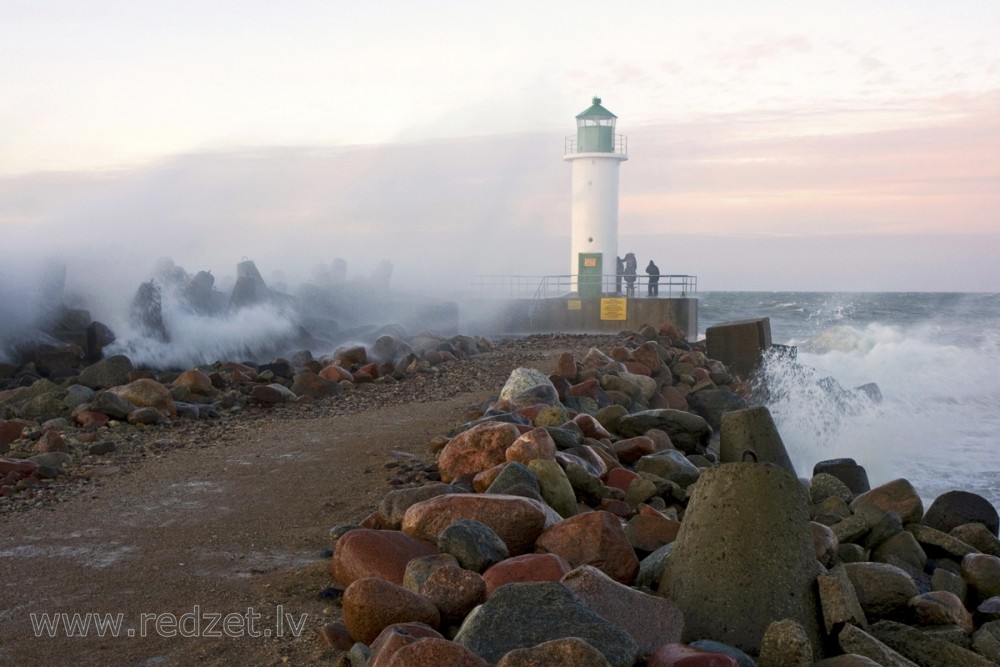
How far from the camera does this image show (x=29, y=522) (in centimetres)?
511

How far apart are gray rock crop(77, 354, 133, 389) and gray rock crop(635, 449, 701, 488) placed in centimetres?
664

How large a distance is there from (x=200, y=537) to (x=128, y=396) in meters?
4.22

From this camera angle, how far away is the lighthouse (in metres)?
27.7

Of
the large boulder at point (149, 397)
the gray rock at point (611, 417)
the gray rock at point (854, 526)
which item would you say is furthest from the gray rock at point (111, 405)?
the gray rock at point (854, 526)

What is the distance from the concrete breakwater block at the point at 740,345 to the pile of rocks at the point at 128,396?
14.8 feet

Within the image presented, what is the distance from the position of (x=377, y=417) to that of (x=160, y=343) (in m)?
7.69

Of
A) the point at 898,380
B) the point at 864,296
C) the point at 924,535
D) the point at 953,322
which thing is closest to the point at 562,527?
the point at 924,535

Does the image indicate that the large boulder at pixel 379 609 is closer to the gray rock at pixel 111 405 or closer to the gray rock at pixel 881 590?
the gray rock at pixel 881 590

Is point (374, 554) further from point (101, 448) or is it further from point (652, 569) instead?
point (101, 448)

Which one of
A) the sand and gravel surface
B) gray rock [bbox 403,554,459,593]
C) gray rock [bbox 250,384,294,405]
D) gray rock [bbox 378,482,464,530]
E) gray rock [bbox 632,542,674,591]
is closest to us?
the sand and gravel surface

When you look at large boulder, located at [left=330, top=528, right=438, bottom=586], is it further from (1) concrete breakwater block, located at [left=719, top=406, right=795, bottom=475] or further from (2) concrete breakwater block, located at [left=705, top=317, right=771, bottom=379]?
(2) concrete breakwater block, located at [left=705, top=317, right=771, bottom=379]

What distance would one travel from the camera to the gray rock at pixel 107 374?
10.4m

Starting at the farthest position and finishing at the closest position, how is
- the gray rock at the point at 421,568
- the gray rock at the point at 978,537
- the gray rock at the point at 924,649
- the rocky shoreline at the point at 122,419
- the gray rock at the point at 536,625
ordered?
1. the rocky shoreline at the point at 122,419
2. the gray rock at the point at 978,537
3. the gray rock at the point at 421,568
4. the gray rock at the point at 924,649
5. the gray rock at the point at 536,625

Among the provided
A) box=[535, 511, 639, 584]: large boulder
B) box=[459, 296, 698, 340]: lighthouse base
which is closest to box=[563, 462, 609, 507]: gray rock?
box=[535, 511, 639, 584]: large boulder
